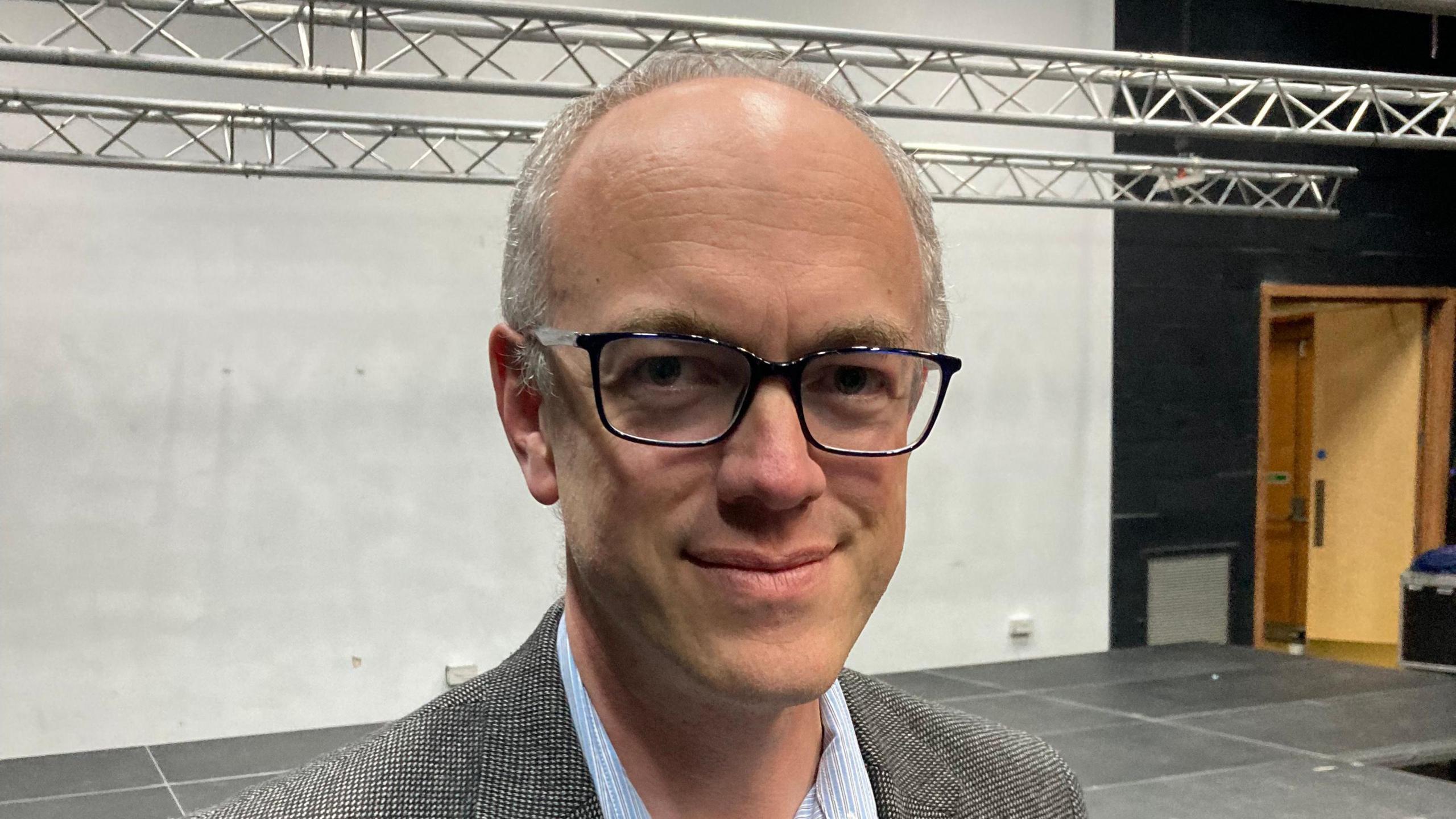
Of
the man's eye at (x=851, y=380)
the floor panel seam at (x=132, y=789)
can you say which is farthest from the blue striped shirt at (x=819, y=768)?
the floor panel seam at (x=132, y=789)

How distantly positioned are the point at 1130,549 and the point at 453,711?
675 centimetres

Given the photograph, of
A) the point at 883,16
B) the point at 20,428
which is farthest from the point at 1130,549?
the point at 20,428

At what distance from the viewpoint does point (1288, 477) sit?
9680 mm

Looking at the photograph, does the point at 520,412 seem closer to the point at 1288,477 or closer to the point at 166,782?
the point at 166,782

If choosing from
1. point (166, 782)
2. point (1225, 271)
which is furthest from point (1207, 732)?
point (166, 782)

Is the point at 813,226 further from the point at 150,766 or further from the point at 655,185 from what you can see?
the point at 150,766

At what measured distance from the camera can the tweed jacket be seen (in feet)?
3.06

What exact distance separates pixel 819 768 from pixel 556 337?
1.49 ft

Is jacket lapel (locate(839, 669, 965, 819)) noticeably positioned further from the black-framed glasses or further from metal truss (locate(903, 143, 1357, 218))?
metal truss (locate(903, 143, 1357, 218))

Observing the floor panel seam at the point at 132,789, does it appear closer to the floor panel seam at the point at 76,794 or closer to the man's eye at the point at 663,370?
the floor panel seam at the point at 76,794

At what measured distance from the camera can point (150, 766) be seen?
4.84m

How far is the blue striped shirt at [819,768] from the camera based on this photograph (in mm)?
974

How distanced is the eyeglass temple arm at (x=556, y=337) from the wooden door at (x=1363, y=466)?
27.3 feet

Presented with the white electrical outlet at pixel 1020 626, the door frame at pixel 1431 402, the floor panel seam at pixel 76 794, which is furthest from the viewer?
the door frame at pixel 1431 402
